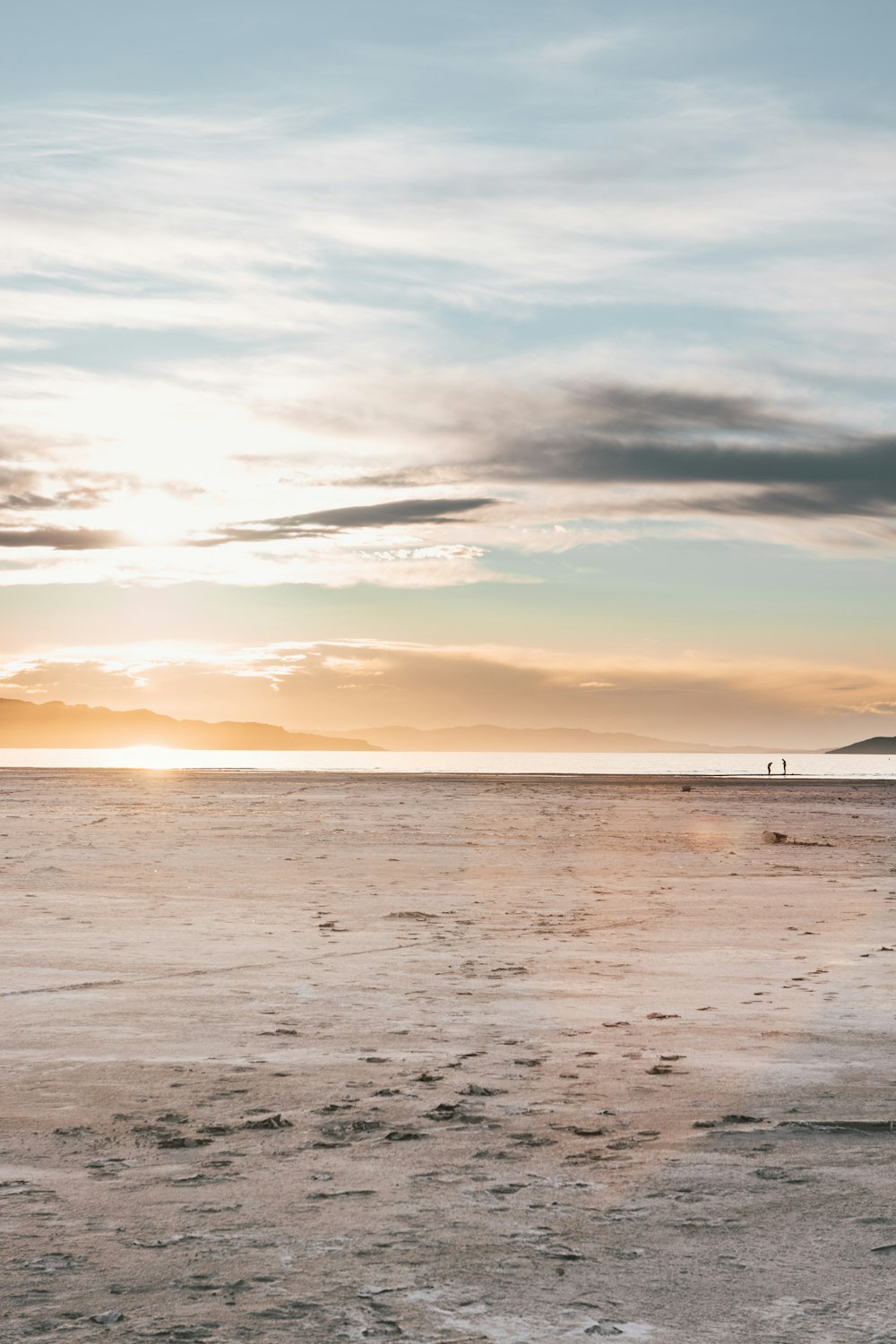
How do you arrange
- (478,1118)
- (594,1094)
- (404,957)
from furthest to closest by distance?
(404,957) < (594,1094) < (478,1118)

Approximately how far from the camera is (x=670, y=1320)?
15.0 feet

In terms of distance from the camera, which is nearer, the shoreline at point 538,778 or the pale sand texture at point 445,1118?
the pale sand texture at point 445,1118

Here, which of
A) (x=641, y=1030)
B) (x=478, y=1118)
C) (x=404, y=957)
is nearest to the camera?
(x=478, y=1118)

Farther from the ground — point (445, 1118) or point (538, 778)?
point (538, 778)

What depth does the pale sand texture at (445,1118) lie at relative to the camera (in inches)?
188

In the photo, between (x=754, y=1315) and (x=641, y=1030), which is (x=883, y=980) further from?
(x=754, y=1315)

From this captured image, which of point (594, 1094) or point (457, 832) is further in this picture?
point (457, 832)

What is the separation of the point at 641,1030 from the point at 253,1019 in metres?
2.94

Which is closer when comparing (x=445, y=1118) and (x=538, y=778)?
(x=445, y=1118)

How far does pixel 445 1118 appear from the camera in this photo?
7090mm

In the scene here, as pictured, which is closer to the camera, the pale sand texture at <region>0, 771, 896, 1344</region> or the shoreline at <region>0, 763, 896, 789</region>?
the pale sand texture at <region>0, 771, 896, 1344</region>

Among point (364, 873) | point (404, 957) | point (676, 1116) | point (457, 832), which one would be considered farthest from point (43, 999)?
point (457, 832)

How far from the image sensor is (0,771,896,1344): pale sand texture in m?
4.77

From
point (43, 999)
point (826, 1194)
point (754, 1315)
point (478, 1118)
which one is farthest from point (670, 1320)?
point (43, 999)
